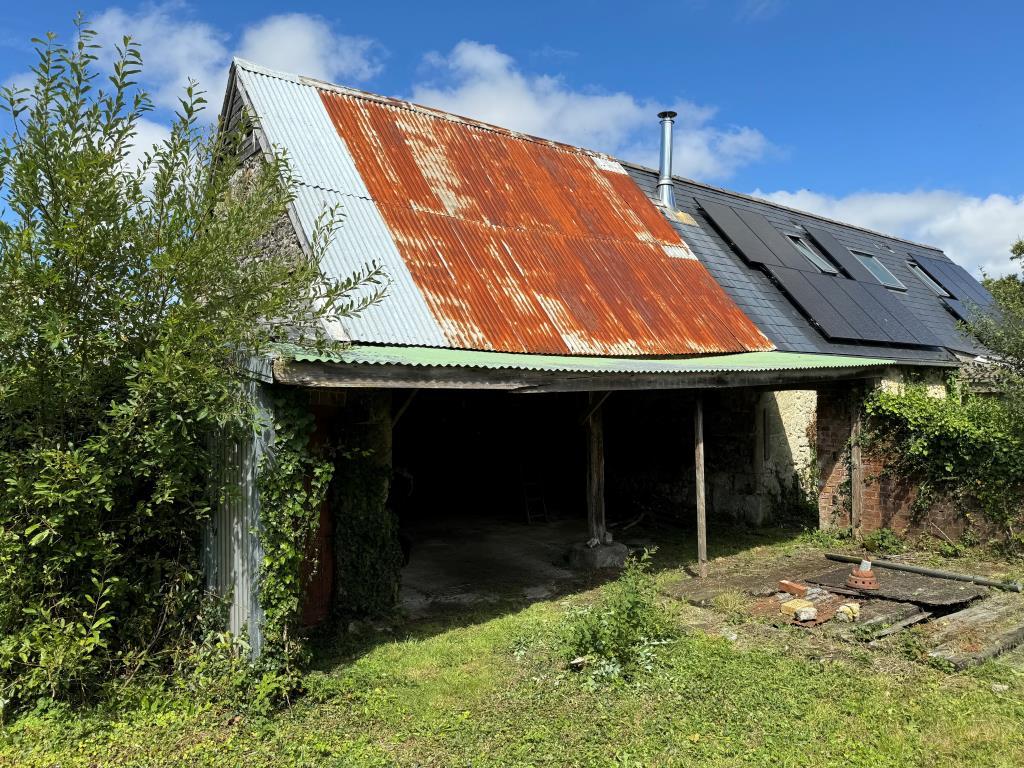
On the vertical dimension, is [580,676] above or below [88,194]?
below

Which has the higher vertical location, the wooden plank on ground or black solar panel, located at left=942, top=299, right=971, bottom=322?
black solar panel, located at left=942, top=299, right=971, bottom=322

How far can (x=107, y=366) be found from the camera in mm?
4707

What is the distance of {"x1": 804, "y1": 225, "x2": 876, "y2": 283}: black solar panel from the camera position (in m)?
14.0

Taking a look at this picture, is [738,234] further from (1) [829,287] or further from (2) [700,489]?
(2) [700,489]

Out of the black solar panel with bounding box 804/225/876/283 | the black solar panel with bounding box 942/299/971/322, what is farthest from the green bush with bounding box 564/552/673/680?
the black solar panel with bounding box 942/299/971/322

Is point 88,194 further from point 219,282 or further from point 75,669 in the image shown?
point 75,669

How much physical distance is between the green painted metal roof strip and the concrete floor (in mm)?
2477

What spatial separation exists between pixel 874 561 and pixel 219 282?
786 centimetres

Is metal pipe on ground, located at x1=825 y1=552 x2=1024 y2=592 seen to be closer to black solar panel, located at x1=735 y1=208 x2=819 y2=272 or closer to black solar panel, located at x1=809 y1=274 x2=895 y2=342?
black solar panel, located at x1=809 y1=274 x2=895 y2=342

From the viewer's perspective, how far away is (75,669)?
454 centimetres

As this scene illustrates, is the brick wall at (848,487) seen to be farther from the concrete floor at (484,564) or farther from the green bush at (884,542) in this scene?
the concrete floor at (484,564)

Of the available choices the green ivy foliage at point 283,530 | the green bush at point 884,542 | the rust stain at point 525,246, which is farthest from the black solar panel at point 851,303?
the green ivy foliage at point 283,530

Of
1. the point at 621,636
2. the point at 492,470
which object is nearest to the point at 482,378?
the point at 621,636

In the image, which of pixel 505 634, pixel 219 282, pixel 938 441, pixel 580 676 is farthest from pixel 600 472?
pixel 219 282
